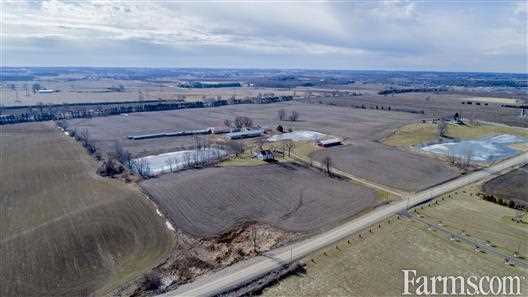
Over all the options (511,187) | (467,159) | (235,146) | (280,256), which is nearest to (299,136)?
(235,146)

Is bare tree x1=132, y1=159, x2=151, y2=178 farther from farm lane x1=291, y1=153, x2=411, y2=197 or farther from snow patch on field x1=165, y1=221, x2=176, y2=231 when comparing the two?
farm lane x1=291, y1=153, x2=411, y2=197

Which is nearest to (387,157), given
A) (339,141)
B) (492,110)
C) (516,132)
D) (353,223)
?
(339,141)

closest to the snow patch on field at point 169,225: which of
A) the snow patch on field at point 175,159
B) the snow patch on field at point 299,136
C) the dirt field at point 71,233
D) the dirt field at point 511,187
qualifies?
the dirt field at point 71,233

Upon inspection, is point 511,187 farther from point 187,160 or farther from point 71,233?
point 71,233

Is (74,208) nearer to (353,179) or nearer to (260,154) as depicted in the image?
(260,154)

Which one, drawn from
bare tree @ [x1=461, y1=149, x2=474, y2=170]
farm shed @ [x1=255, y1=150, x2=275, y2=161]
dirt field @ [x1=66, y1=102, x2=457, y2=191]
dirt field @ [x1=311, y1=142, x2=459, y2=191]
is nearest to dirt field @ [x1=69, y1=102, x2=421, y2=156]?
dirt field @ [x1=66, y1=102, x2=457, y2=191]

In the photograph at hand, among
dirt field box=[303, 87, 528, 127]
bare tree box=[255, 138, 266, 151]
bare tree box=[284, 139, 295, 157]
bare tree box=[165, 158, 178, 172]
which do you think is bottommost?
bare tree box=[165, 158, 178, 172]
